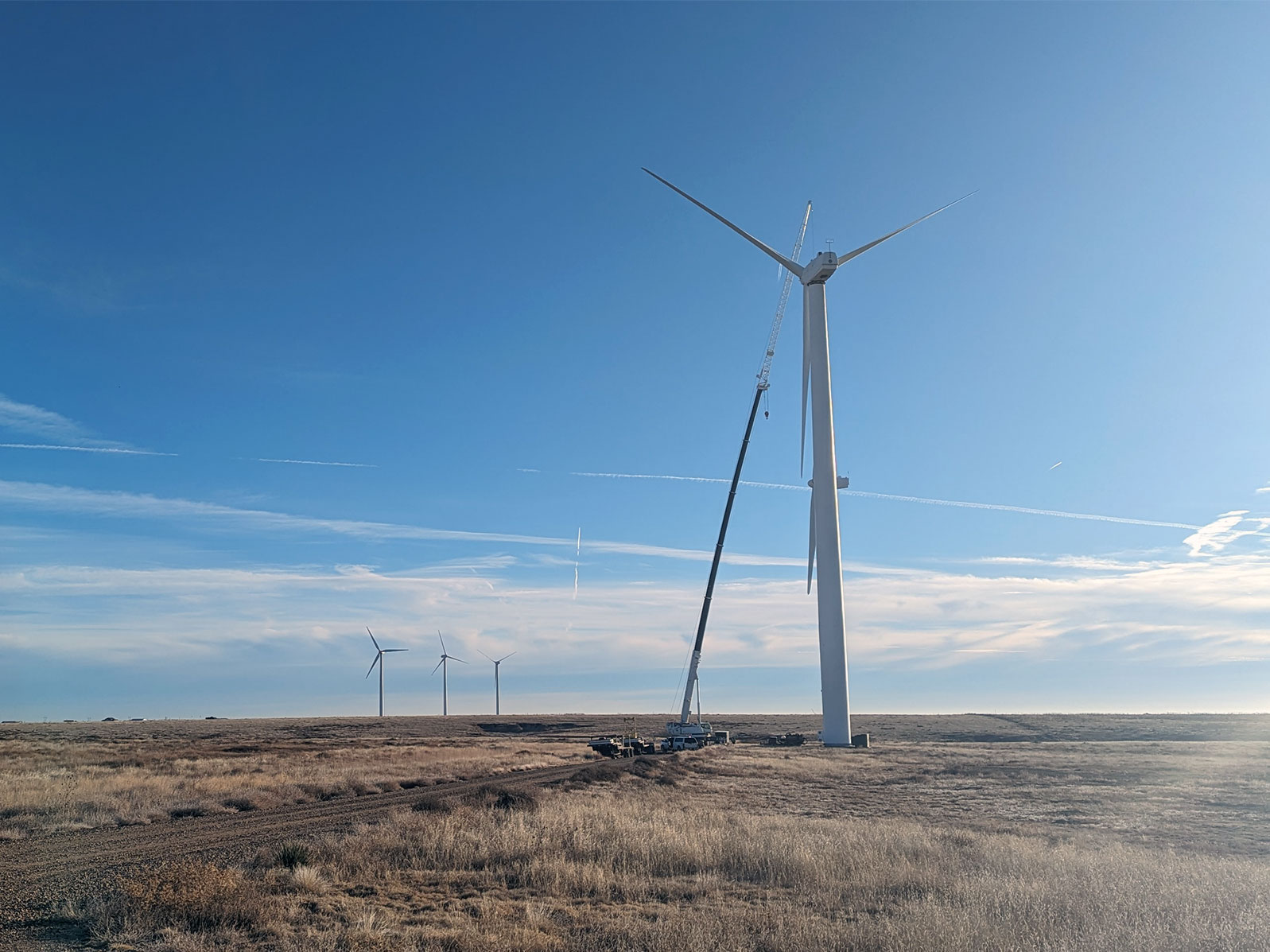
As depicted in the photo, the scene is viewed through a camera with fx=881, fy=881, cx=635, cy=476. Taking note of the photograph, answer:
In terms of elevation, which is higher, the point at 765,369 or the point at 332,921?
the point at 765,369

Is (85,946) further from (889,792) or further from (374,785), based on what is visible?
(889,792)

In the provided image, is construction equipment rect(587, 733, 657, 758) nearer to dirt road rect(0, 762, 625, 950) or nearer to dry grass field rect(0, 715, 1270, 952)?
dry grass field rect(0, 715, 1270, 952)

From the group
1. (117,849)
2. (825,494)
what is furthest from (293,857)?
(825,494)

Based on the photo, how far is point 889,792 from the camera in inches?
1540

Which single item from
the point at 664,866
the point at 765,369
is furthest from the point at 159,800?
the point at 765,369

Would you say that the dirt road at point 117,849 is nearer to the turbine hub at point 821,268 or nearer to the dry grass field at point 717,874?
the dry grass field at point 717,874

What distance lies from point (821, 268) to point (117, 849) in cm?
5607

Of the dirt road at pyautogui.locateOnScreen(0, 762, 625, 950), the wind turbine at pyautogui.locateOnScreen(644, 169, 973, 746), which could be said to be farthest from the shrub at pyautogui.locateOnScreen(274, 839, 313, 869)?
the wind turbine at pyautogui.locateOnScreen(644, 169, 973, 746)

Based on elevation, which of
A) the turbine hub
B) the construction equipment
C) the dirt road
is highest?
the turbine hub

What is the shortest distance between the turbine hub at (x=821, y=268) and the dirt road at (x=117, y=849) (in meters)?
45.0

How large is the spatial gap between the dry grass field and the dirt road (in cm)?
41

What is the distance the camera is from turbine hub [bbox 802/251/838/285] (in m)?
64.9

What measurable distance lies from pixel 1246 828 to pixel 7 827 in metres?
40.0

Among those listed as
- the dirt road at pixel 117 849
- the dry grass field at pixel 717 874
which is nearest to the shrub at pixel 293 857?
the dry grass field at pixel 717 874
